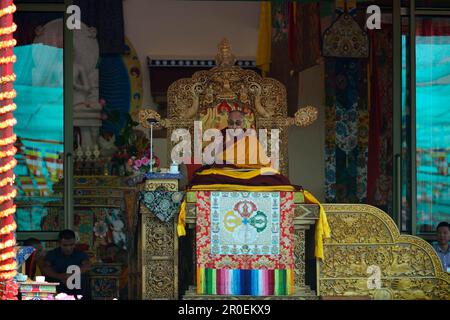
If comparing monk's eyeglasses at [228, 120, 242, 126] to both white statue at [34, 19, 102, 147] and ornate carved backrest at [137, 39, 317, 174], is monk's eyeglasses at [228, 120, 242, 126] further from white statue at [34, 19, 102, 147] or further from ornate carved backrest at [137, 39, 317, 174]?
white statue at [34, 19, 102, 147]

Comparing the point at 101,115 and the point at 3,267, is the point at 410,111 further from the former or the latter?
the point at 3,267

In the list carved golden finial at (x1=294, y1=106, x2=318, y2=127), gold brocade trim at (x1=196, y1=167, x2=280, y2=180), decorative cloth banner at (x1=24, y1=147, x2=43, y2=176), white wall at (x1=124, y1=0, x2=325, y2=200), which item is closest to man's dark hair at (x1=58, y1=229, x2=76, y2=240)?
decorative cloth banner at (x1=24, y1=147, x2=43, y2=176)

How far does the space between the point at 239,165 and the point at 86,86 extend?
3.38m

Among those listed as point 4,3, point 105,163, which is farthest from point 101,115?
point 4,3

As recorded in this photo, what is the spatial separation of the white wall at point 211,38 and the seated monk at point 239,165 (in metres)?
2.58

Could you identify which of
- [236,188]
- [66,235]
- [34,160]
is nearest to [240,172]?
[236,188]

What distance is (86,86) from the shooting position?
13.4m

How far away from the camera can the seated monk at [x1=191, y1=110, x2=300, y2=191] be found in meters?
10.1

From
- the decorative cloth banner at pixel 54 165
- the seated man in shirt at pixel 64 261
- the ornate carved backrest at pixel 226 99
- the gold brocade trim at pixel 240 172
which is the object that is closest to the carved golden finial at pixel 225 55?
the ornate carved backrest at pixel 226 99

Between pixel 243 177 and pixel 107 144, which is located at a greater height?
pixel 107 144

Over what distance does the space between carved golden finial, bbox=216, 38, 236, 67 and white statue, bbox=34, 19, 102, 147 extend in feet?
8.22

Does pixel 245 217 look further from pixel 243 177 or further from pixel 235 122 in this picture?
pixel 235 122

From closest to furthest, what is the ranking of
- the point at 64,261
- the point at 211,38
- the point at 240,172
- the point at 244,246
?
the point at 244,246
the point at 240,172
the point at 64,261
the point at 211,38

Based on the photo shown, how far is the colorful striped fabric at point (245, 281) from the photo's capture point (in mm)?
9898
